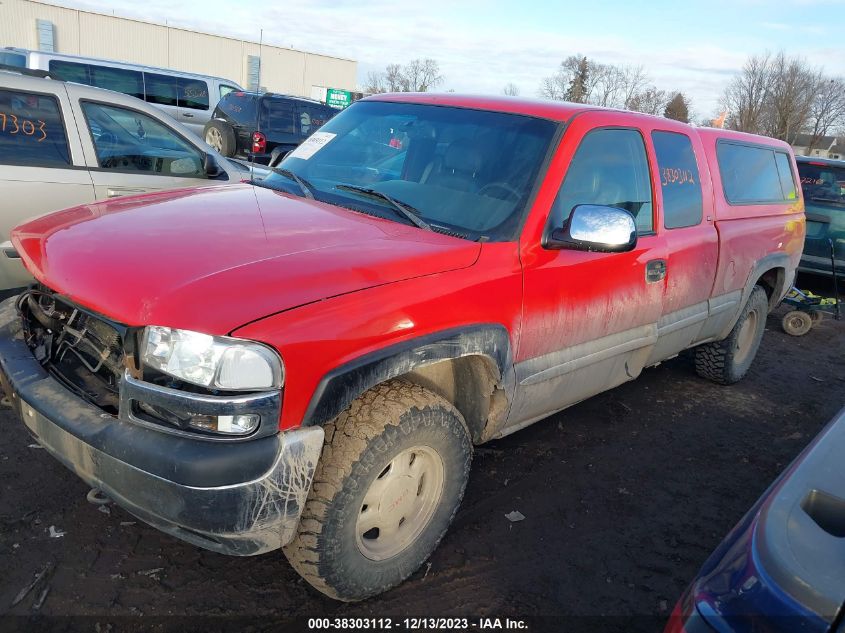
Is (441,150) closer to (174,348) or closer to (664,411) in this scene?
(174,348)

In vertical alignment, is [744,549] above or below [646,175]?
below

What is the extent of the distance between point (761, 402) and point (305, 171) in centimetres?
400

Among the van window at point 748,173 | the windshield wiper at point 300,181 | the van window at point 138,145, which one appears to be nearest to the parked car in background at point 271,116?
the van window at point 138,145

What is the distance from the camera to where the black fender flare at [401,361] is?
83.4 inches

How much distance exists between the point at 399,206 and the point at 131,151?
320 cm

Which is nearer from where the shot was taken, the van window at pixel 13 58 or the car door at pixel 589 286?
the car door at pixel 589 286

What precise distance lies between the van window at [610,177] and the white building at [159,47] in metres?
36.8

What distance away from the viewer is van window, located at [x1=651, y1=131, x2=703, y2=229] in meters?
3.80

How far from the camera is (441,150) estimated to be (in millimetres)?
3260

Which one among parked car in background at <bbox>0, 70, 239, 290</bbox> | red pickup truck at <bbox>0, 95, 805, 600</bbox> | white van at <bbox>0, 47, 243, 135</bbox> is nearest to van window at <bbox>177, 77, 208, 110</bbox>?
white van at <bbox>0, 47, 243, 135</bbox>

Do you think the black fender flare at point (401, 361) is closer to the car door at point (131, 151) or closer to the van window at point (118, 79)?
the car door at point (131, 151)

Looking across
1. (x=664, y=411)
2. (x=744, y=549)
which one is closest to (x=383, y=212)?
(x=744, y=549)

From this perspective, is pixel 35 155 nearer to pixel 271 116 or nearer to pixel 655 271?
pixel 655 271

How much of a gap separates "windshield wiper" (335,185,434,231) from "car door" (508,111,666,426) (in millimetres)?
448
